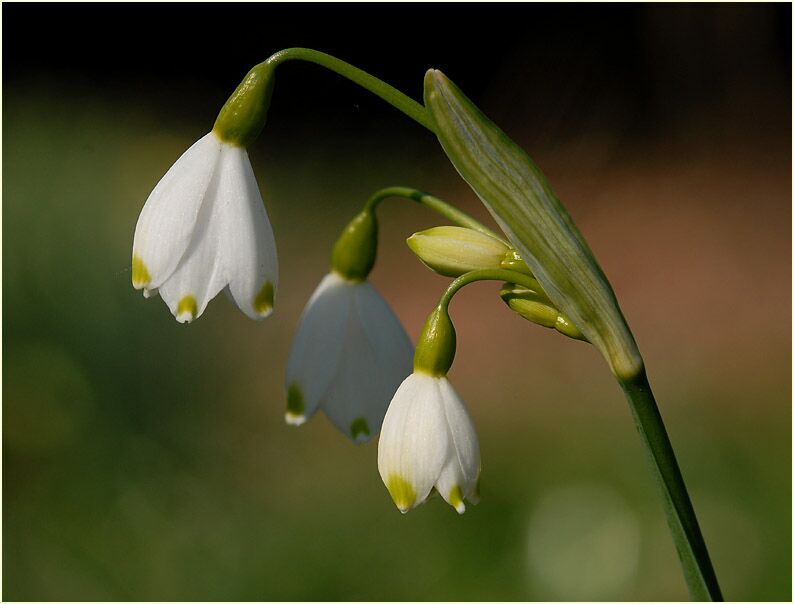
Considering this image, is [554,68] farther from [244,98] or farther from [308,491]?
[244,98]

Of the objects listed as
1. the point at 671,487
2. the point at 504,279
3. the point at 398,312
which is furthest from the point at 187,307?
the point at 398,312

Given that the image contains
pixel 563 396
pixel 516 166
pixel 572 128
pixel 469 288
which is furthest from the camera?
pixel 572 128

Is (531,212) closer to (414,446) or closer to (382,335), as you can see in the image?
(414,446)

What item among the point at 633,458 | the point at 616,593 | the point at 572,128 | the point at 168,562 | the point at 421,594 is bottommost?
the point at 168,562

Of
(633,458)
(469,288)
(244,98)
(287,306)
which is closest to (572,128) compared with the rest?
(469,288)

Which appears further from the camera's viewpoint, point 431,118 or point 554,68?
point 554,68

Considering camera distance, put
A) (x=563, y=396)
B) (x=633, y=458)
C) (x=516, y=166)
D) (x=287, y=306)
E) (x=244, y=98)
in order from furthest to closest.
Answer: (x=287, y=306)
(x=563, y=396)
(x=633, y=458)
(x=244, y=98)
(x=516, y=166)
